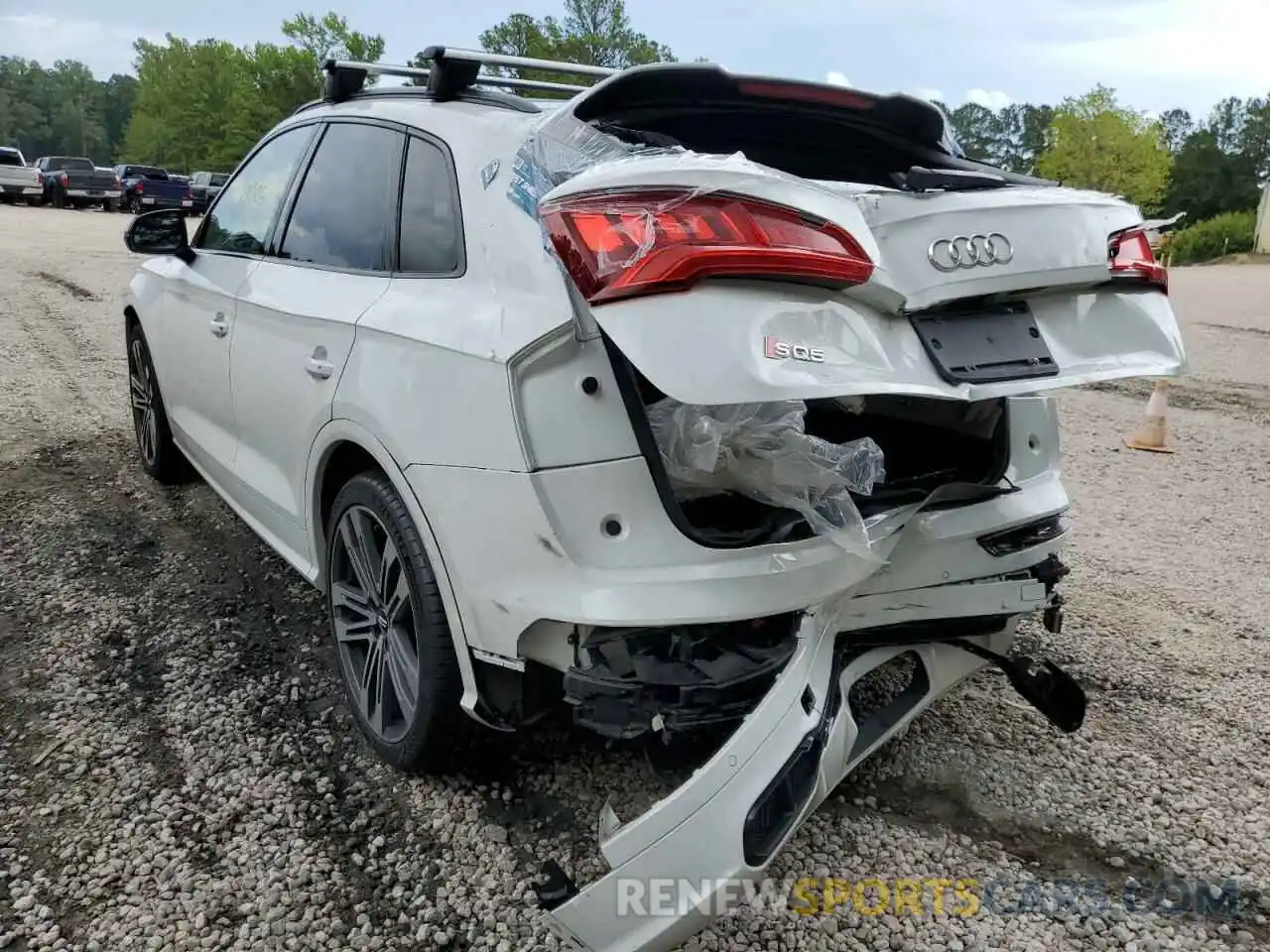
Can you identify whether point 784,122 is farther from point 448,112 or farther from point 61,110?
point 61,110

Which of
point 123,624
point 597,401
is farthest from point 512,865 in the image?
point 123,624

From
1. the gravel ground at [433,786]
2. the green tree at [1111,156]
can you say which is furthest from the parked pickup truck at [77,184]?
the green tree at [1111,156]

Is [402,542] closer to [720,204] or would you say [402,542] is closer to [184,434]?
[720,204]

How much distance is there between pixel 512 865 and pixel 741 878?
80cm

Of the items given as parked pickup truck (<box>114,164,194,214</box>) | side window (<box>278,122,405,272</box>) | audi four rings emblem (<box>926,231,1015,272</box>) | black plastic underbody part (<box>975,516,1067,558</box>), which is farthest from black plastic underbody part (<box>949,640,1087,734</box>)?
parked pickup truck (<box>114,164,194,214</box>)

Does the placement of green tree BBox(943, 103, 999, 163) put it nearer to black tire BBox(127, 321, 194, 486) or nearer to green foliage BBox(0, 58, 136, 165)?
green foliage BBox(0, 58, 136, 165)

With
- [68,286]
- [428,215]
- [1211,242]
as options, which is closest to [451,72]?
[428,215]

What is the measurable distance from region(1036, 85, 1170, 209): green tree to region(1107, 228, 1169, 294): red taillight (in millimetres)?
59039

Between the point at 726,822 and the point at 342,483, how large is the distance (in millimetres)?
1622

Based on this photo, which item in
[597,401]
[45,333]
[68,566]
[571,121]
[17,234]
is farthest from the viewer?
[17,234]

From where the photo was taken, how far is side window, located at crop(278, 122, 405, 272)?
285 centimetres

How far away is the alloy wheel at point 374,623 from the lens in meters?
2.65

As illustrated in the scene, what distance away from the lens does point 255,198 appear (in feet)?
12.4

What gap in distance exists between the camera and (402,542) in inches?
97.1
